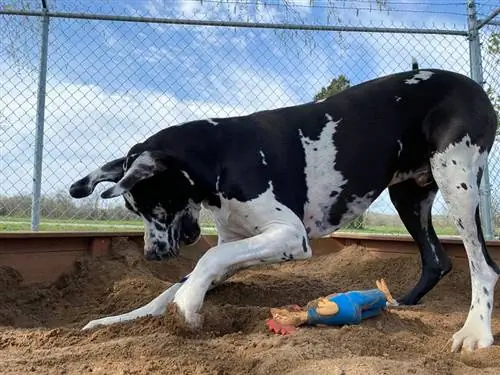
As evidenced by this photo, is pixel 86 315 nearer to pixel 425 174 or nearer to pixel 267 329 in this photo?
pixel 267 329

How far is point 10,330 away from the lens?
116 inches

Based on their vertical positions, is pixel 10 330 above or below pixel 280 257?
below

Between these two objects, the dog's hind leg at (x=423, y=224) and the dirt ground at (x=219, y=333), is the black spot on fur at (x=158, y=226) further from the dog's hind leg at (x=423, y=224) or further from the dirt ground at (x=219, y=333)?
the dog's hind leg at (x=423, y=224)

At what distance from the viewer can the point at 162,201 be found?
3.35m

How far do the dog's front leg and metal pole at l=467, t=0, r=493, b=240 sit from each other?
2605mm

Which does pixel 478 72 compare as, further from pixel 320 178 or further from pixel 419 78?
pixel 320 178

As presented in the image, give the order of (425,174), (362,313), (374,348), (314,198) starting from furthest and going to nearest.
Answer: (425,174) → (314,198) → (362,313) → (374,348)

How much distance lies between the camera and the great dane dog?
320 centimetres

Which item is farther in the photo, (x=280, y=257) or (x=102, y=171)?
(x=102, y=171)

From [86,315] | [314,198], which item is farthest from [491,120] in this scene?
[86,315]

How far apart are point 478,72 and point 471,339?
332 centimetres

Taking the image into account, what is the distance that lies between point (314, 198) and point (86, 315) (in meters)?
1.59

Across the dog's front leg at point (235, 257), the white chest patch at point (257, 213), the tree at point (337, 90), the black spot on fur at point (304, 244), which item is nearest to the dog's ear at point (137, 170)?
the white chest patch at point (257, 213)

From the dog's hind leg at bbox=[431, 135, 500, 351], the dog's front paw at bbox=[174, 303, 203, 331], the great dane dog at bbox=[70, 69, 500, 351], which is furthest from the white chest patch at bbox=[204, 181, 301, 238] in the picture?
Result: the dog's hind leg at bbox=[431, 135, 500, 351]
